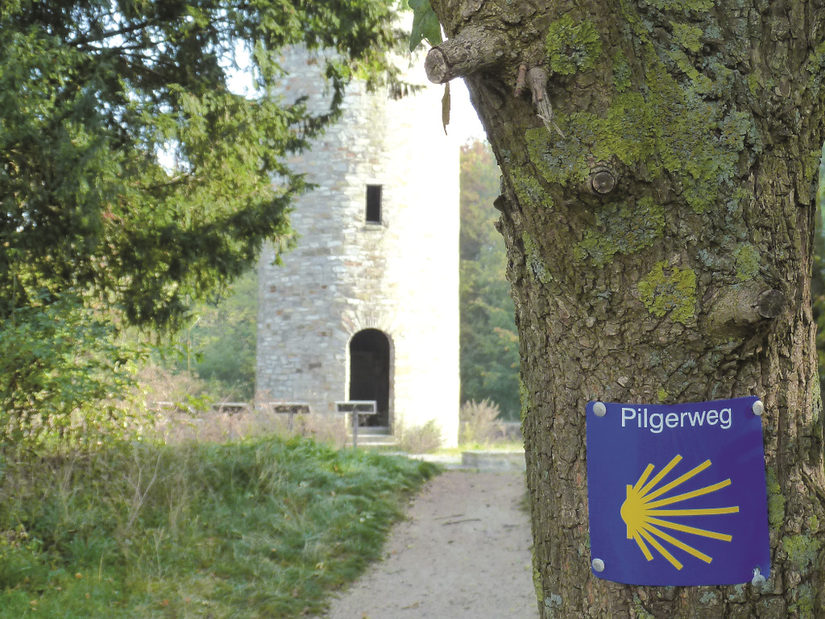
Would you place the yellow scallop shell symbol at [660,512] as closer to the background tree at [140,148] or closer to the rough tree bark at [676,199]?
the rough tree bark at [676,199]

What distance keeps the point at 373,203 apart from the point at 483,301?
11.6 meters

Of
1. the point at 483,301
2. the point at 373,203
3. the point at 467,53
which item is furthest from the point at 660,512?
the point at 483,301

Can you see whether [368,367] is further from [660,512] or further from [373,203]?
[660,512]

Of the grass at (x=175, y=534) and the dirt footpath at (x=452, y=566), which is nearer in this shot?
the grass at (x=175, y=534)

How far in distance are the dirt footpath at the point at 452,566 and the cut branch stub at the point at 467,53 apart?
4.21 m

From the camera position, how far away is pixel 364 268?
13.1 m

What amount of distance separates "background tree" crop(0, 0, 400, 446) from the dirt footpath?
2545 mm

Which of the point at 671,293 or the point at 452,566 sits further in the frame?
the point at 452,566

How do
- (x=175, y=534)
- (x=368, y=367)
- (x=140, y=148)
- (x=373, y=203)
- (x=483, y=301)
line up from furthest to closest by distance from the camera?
(x=483, y=301), (x=368, y=367), (x=373, y=203), (x=140, y=148), (x=175, y=534)

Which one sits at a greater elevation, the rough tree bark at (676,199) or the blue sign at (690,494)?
the rough tree bark at (676,199)

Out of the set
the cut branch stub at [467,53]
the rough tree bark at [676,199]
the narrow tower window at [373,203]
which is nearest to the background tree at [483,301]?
the narrow tower window at [373,203]

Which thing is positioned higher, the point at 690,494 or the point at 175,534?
the point at 690,494

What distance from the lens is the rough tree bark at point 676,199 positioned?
1.29 m

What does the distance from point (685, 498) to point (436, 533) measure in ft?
19.3
